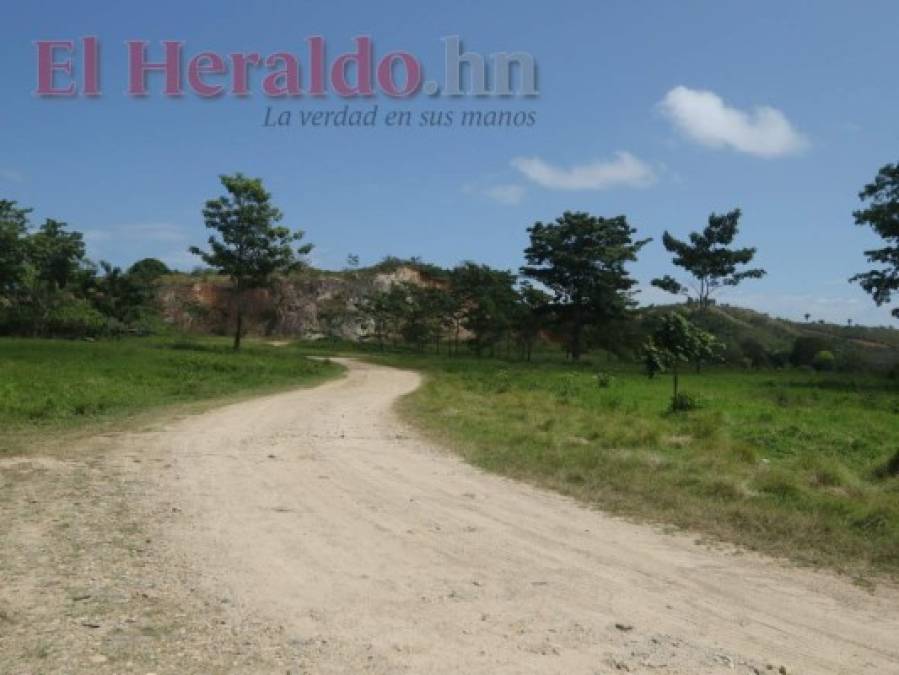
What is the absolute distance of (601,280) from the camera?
49.3 meters

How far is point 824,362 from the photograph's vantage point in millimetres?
51375

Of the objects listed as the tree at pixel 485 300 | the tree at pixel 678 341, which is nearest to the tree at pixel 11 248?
the tree at pixel 485 300

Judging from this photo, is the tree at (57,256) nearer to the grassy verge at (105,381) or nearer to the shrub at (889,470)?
the grassy verge at (105,381)

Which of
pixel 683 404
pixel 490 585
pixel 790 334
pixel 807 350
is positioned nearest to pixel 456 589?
pixel 490 585

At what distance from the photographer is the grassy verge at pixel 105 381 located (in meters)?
15.0

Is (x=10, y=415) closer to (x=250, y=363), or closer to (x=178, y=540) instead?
(x=178, y=540)

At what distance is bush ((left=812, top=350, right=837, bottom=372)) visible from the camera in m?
51.1

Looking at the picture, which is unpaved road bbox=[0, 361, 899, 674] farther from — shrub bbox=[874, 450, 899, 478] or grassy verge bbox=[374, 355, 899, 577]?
shrub bbox=[874, 450, 899, 478]

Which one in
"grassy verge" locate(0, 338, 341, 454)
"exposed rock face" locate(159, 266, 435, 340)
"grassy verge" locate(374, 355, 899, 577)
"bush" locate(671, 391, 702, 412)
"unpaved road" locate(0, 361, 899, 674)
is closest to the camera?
"unpaved road" locate(0, 361, 899, 674)

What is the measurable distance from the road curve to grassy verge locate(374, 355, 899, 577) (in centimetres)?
89

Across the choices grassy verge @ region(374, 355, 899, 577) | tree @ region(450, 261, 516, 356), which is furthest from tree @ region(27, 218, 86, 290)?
grassy verge @ region(374, 355, 899, 577)

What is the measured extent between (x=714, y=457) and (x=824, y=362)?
45176mm

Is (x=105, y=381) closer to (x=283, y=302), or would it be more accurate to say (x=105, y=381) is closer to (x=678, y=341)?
(x=678, y=341)

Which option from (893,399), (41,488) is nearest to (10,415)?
(41,488)
